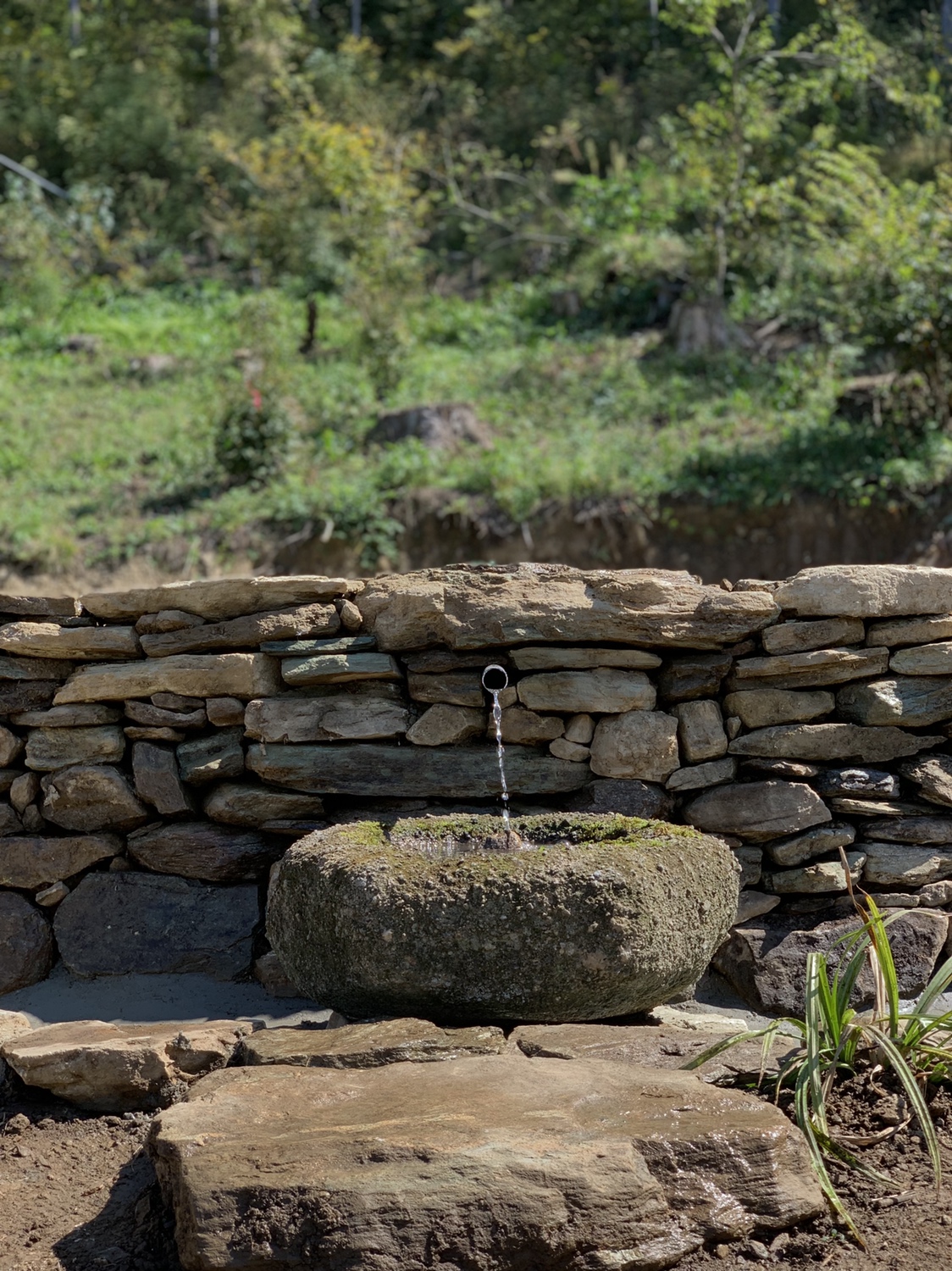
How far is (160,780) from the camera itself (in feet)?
13.9

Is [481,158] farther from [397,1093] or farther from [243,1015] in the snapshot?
[397,1093]

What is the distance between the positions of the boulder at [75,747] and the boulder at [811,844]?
2344 mm

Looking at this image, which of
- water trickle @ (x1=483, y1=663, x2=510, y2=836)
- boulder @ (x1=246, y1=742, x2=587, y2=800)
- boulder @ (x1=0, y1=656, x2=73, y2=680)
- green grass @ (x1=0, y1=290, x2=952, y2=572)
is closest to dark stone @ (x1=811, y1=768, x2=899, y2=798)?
boulder @ (x1=246, y1=742, x2=587, y2=800)

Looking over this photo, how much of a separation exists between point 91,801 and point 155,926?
50 cm

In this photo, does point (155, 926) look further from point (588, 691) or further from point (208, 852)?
point (588, 691)

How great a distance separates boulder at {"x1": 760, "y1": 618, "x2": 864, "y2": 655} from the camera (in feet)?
13.3

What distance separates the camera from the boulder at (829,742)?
13.4 ft

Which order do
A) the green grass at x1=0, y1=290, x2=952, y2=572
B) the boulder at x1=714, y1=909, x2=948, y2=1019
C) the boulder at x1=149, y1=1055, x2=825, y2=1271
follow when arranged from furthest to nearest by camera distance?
the green grass at x1=0, y1=290, x2=952, y2=572 < the boulder at x1=714, y1=909, x2=948, y2=1019 < the boulder at x1=149, y1=1055, x2=825, y2=1271

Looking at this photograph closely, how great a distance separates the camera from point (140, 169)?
17.1 m

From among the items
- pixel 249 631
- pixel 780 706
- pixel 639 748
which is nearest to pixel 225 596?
pixel 249 631

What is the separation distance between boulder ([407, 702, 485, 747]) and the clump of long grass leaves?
143 centimetres

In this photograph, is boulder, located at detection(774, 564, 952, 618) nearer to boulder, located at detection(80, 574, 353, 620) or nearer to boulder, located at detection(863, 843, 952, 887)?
boulder, located at detection(863, 843, 952, 887)

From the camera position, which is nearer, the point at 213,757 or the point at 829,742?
the point at 829,742

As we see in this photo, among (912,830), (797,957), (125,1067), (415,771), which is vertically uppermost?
(415,771)
